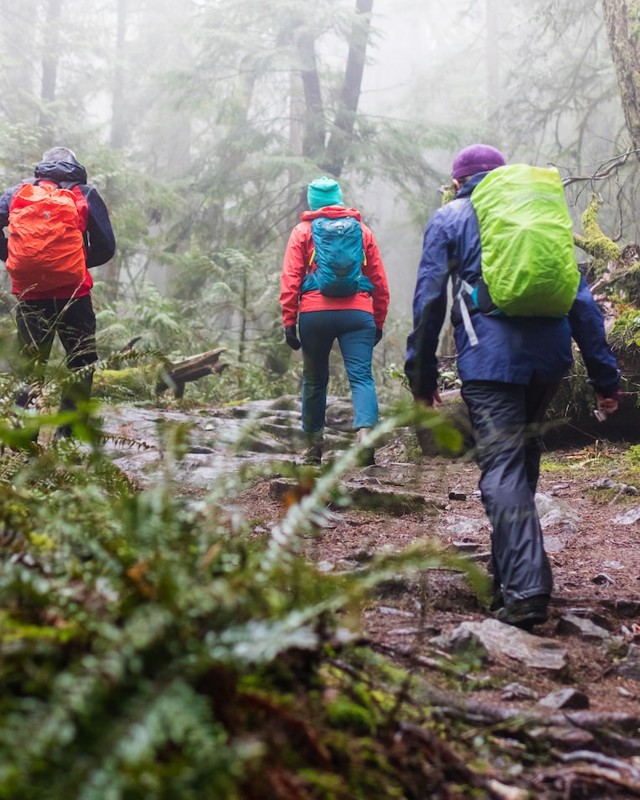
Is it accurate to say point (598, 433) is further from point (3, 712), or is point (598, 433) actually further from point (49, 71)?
point (49, 71)

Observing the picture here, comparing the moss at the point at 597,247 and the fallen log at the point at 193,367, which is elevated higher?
the moss at the point at 597,247

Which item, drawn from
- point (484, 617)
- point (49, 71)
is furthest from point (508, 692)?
point (49, 71)

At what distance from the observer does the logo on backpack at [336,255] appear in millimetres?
6359

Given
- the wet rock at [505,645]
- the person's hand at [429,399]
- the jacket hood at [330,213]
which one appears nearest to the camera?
the wet rock at [505,645]

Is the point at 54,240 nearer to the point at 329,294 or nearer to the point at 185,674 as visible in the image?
the point at 329,294

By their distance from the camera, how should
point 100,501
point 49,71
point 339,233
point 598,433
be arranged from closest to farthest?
point 100,501 < point 339,233 < point 598,433 < point 49,71

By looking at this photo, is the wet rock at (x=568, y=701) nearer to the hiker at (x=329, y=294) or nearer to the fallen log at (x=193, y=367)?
the hiker at (x=329, y=294)

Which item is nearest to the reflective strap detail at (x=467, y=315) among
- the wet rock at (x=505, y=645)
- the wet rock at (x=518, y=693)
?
the wet rock at (x=505, y=645)

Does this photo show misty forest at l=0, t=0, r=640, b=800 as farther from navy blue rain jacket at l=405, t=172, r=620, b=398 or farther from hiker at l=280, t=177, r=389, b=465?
hiker at l=280, t=177, r=389, b=465

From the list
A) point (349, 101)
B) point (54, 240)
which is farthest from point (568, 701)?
point (349, 101)

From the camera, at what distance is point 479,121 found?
858 inches

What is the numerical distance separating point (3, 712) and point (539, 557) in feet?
7.97

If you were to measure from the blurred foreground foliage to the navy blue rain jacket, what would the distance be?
1.84 metres

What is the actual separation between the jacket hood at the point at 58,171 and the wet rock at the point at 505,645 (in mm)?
4648
